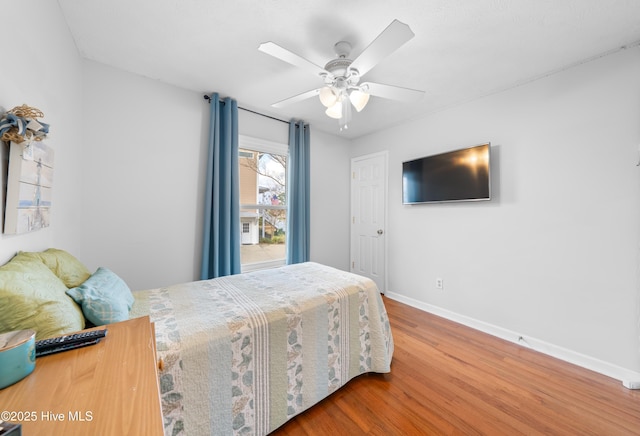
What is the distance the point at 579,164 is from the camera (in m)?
2.07

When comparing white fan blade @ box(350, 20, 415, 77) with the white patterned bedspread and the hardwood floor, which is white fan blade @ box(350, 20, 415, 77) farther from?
the hardwood floor

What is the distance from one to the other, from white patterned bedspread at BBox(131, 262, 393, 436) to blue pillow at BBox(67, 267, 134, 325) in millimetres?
160

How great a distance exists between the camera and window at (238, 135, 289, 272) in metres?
3.13

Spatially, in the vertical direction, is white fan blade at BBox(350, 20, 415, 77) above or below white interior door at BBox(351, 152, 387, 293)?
above

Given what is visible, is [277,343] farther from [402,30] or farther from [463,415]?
[402,30]

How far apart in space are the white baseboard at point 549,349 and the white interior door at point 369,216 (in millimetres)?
876

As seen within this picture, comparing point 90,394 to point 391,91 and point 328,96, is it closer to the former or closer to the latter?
point 328,96

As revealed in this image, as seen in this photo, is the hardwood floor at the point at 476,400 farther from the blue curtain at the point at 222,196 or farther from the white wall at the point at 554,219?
the blue curtain at the point at 222,196

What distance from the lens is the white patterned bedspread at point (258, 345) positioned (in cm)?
116

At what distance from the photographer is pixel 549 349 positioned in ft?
7.23

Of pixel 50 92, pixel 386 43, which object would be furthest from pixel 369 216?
pixel 50 92

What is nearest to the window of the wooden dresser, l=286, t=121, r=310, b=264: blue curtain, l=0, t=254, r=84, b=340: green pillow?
l=286, t=121, r=310, b=264: blue curtain

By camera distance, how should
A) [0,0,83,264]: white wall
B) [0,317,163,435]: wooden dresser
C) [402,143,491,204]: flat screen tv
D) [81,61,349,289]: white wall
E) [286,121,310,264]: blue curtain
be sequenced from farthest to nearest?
[286,121,310,264]: blue curtain < [402,143,491,204]: flat screen tv < [81,61,349,289]: white wall < [0,0,83,264]: white wall < [0,317,163,435]: wooden dresser

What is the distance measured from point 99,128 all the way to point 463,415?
3.51 meters
